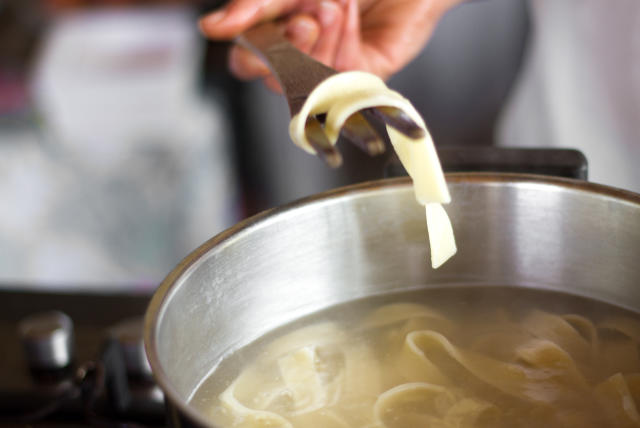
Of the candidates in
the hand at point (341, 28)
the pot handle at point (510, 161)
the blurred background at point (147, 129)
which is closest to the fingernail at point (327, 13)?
the hand at point (341, 28)

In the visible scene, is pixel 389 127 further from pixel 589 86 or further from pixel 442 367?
pixel 589 86

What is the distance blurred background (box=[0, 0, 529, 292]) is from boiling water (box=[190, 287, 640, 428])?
1671 mm

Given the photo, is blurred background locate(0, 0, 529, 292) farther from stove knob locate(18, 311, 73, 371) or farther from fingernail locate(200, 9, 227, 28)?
stove knob locate(18, 311, 73, 371)

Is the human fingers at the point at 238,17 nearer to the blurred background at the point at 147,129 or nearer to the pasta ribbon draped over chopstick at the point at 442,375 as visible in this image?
the pasta ribbon draped over chopstick at the point at 442,375

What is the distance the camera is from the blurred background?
254 centimetres

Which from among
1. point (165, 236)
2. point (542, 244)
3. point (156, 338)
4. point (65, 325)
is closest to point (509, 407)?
point (542, 244)

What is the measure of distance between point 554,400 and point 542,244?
0.18 metres

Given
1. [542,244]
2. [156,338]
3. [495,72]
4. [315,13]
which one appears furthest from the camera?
[495,72]

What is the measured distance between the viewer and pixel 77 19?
10.0 ft

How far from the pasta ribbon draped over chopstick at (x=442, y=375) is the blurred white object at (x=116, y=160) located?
6.51 ft

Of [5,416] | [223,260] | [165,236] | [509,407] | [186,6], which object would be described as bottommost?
[165,236]

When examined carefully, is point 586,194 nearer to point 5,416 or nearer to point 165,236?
point 5,416

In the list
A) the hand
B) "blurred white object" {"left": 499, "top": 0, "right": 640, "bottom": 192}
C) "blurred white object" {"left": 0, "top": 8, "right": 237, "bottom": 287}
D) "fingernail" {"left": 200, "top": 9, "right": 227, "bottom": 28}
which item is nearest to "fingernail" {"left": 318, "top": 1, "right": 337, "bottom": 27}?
the hand

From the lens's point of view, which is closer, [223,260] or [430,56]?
[223,260]
